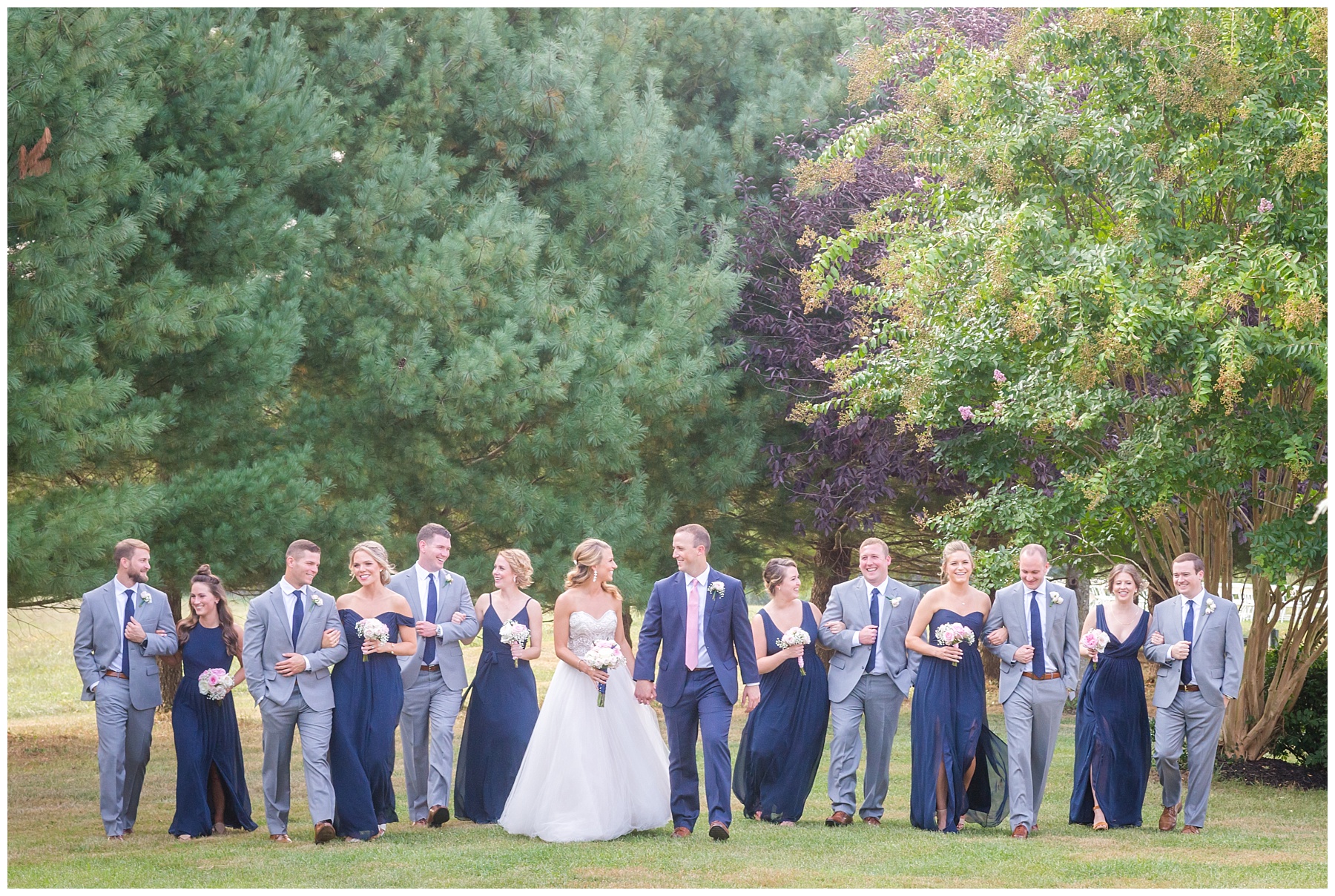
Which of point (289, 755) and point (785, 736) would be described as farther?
point (785, 736)

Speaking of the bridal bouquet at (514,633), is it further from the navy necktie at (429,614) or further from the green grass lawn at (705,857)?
the green grass lawn at (705,857)

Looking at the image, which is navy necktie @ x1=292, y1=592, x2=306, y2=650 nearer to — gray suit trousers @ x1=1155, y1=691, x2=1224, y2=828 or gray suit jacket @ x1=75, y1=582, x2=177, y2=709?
gray suit jacket @ x1=75, y1=582, x2=177, y2=709

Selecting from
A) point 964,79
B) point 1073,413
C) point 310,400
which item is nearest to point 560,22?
point 310,400

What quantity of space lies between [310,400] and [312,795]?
7.30m

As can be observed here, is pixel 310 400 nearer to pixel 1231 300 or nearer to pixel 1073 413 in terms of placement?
pixel 1073 413

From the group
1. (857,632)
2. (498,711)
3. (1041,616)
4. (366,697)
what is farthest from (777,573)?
(366,697)

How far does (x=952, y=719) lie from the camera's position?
863cm

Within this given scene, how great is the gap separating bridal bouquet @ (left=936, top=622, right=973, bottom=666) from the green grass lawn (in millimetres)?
1155

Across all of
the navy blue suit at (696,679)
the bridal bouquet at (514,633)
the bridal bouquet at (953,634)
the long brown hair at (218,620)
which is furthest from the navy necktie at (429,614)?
the bridal bouquet at (953,634)

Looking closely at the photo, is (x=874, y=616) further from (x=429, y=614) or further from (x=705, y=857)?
(x=429, y=614)

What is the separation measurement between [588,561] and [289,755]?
2.04m

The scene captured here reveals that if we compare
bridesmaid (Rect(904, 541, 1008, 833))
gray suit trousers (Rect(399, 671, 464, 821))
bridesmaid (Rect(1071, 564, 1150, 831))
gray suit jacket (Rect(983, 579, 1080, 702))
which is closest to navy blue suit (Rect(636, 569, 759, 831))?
bridesmaid (Rect(904, 541, 1008, 833))

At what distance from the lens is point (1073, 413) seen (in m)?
10.6

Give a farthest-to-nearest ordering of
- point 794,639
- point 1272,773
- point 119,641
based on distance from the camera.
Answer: point 1272,773 < point 794,639 < point 119,641
